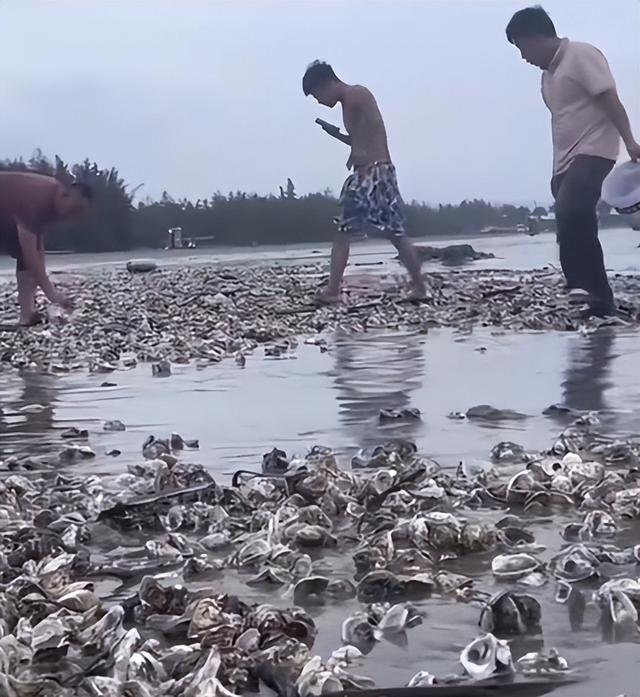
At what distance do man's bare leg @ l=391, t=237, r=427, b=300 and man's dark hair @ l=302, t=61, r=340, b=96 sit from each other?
53 cm

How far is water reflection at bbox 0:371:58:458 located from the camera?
335 centimetres

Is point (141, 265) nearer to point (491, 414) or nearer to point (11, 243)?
point (11, 243)

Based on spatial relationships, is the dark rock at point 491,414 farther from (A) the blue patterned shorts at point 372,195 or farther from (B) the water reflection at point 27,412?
(B) the water reflection at point 27,412

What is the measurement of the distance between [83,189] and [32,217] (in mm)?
259

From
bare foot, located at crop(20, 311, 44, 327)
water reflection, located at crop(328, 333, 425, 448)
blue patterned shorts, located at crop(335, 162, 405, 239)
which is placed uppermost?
blue patterned shorts, located at crop(335, 162, 405, 239)

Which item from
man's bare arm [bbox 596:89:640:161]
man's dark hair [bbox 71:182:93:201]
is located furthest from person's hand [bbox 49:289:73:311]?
man's bare arm [bbox 596:89:640:161]

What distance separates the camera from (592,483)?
8.53 ft

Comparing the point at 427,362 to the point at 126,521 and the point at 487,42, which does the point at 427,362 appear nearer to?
the point at 487,42

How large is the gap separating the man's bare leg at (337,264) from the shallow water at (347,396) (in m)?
0.21

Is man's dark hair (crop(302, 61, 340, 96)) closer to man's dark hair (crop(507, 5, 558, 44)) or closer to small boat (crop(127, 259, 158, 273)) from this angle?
man's dark hair (crop(507, 5, 558, 44))

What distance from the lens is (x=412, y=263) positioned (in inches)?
136

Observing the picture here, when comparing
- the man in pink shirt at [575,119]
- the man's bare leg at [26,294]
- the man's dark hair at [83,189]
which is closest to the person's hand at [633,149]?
the man in pink shirt at [575,119]

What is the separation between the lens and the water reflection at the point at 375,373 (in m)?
3.49

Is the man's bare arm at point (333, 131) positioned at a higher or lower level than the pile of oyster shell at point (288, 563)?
higher
